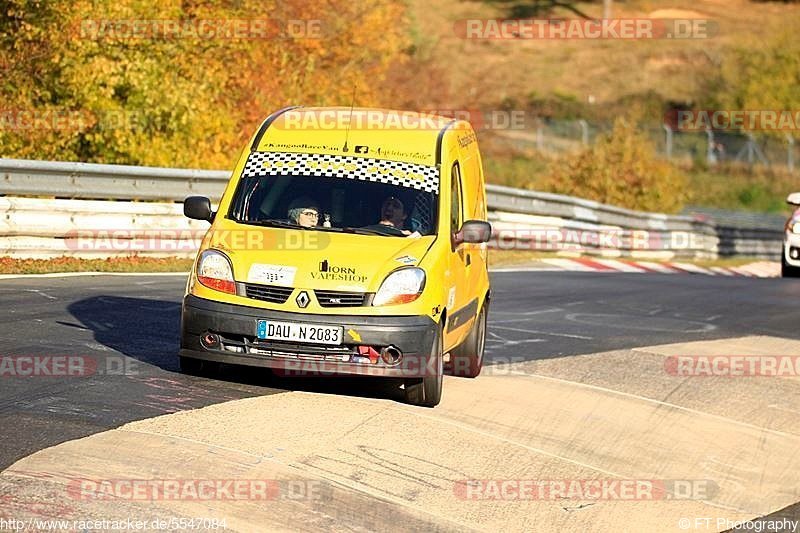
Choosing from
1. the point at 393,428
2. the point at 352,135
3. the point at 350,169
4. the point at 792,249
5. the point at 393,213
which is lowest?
the point at 792,249

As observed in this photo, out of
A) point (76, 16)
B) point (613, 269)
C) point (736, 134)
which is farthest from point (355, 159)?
point (736, 134)

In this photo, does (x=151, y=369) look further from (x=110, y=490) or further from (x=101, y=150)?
(x=101, y=150)

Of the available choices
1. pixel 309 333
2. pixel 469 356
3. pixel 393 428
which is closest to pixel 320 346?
pixel 309 333

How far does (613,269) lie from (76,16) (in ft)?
34.4

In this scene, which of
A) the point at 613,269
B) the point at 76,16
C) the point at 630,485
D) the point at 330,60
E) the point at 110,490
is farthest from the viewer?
the point at 330,60

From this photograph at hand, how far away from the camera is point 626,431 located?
384 inches

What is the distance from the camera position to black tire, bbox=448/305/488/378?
10891 millimetres

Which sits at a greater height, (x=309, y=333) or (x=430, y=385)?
(x=309, y=333)

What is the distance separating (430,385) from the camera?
935 cm

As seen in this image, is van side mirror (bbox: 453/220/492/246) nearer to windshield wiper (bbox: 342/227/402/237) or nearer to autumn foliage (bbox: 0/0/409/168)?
windshield wiper (bbox: 342/227/402/237)

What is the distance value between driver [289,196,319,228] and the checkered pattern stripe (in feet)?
0.75

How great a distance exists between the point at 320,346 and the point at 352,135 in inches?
81.3

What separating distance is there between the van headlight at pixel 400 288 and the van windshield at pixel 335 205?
66 cm

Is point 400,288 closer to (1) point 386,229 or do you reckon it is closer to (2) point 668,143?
(1) point 386,229
